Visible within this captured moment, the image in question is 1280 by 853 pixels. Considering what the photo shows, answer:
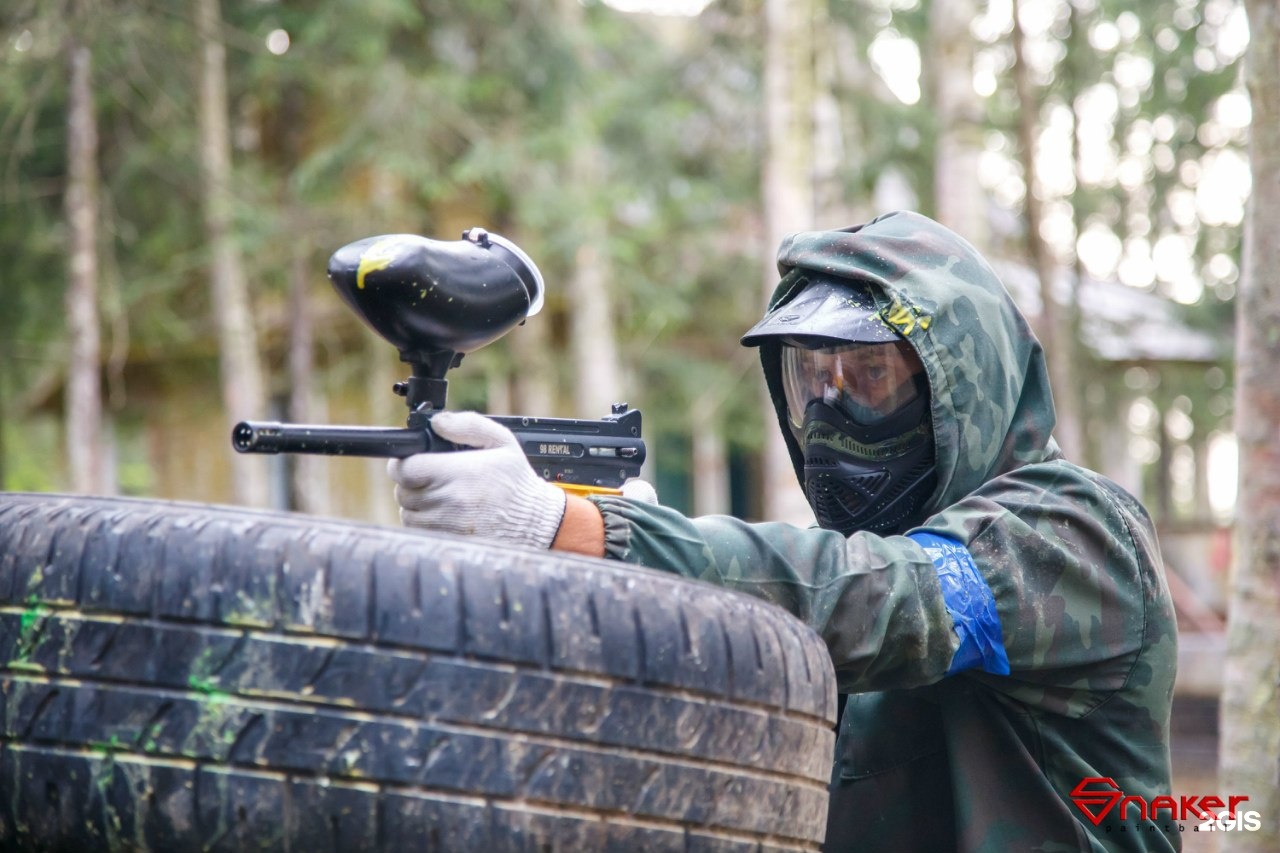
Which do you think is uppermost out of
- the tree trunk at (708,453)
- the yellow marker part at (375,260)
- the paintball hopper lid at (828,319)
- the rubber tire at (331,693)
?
the yellow marker part at (375,260)

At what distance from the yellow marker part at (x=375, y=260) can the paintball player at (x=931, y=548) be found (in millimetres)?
266

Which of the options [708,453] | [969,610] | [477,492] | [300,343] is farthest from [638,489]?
[708,453]

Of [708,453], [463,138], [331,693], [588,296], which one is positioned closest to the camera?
[331,693]

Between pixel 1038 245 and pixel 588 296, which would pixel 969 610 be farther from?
pixel 588 296

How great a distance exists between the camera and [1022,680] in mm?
2424

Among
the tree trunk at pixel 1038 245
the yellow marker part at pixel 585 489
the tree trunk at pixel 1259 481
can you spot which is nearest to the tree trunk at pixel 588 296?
the tree trunk at pixel 1038 245

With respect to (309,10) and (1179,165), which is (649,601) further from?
(1179,165)

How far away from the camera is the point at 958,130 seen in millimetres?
10188

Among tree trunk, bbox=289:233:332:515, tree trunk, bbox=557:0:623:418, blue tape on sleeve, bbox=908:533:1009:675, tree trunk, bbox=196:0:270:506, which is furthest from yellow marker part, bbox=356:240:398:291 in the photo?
tree trunk, bbox=289:233:332:515

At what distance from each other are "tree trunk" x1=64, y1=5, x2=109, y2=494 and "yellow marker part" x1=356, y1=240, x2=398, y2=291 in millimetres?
9547

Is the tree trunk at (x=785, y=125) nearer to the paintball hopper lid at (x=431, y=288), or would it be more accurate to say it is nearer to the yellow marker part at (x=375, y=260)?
the paintball hopper lid at (x=431, y=288)

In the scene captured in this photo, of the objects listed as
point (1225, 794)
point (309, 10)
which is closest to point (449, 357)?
point (1225, 794)

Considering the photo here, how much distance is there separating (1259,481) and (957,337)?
2.15 m

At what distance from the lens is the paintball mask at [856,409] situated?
2.71 meters
